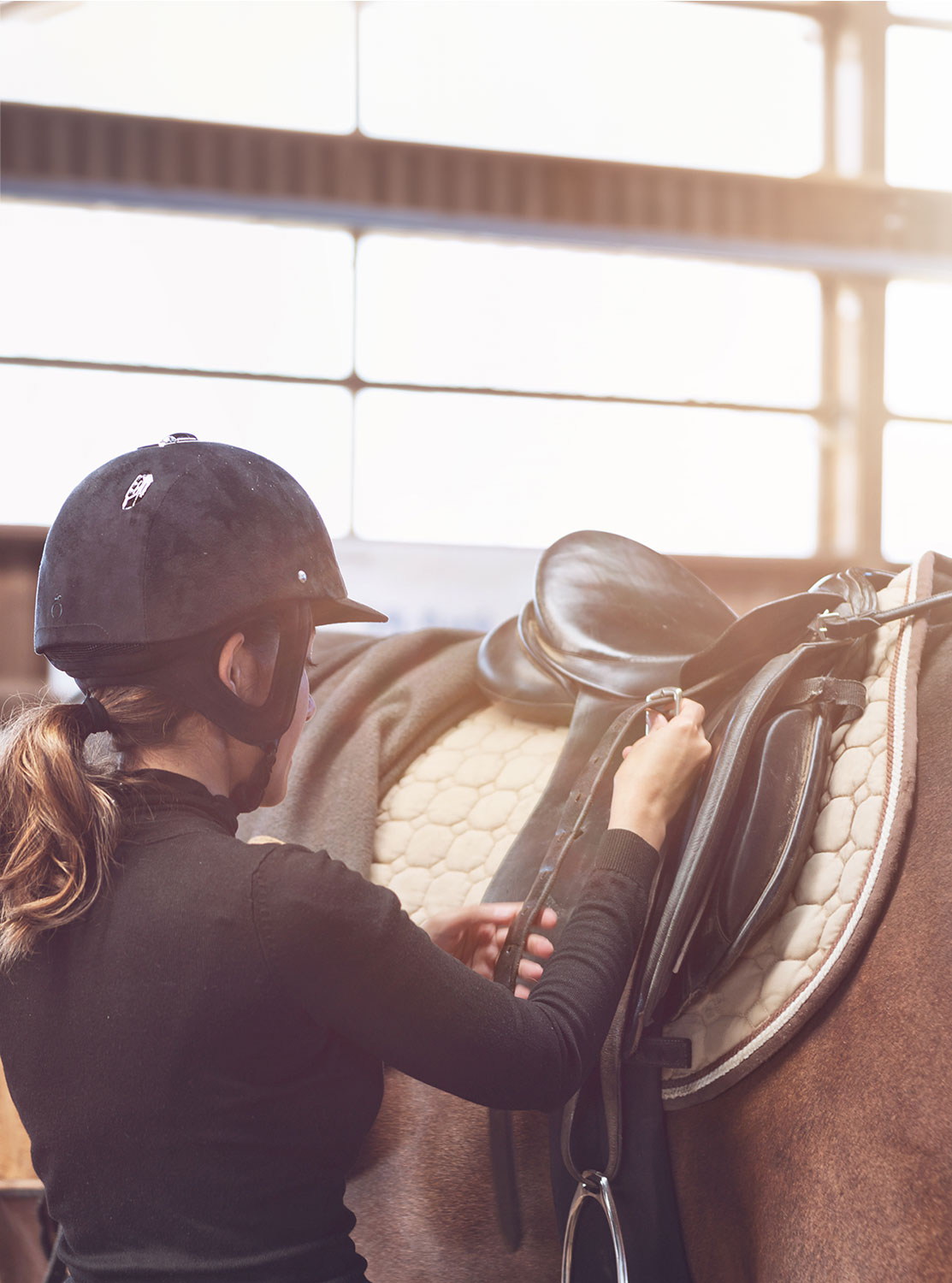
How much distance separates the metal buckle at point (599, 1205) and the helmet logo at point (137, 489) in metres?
0.71

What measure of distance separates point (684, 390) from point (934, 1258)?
5.55 metres

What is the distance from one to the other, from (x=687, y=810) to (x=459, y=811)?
0.38m

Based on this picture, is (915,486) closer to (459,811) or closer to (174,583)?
(459,811)

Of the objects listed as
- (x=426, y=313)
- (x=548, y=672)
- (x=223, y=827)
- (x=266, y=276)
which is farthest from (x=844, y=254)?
(x=223, y=827)

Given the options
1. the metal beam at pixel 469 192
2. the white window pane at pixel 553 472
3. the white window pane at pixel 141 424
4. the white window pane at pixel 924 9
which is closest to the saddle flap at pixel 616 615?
the white window pane at pixel 141 424

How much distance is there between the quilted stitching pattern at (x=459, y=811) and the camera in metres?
1.22

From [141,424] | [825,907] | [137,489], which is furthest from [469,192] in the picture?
[825,907]

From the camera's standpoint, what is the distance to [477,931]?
3.47 ft

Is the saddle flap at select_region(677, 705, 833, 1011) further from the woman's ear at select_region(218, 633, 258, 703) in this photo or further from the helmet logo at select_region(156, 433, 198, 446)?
the helmet logo at select_region(156, 433, 198, 446)

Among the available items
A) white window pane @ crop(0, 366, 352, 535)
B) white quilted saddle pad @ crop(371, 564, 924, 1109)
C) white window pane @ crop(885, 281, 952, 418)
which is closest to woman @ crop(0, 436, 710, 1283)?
white quilted saddle pad @ crop(371, 564, 924, 1109)

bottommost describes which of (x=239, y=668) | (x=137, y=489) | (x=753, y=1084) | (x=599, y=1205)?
(x=599, y=1205)

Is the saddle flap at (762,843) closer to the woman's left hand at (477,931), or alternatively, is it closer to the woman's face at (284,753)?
the woman's left hand at (477,931)

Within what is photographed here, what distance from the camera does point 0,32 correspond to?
5.47 metres

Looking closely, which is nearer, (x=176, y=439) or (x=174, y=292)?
(x=176, y=439)
